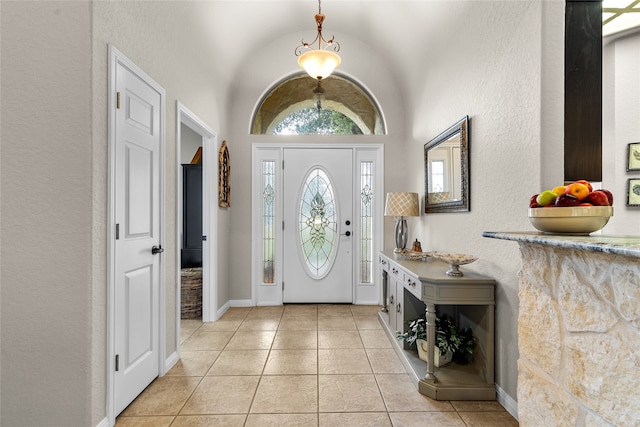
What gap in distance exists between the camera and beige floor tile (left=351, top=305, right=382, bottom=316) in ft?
13.3

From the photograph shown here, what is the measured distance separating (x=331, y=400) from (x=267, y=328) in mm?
1488

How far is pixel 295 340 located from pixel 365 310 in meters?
1.26

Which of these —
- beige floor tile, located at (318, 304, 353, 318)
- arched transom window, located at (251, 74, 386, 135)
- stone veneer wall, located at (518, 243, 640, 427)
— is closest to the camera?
stone veneer wall, located at (518, 243, 640, 427)

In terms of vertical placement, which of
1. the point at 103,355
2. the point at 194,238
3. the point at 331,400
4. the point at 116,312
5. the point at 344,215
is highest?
the point at 344,215

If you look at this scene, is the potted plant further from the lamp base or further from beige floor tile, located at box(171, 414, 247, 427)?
beige floor tile, located at box(171, 414, 247, 427)

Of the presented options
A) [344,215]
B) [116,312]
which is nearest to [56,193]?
[116,312]

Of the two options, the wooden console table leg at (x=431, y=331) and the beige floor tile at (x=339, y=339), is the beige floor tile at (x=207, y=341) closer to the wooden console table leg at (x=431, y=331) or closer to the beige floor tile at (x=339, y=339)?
the beige floor tile at (x=339, y=339)

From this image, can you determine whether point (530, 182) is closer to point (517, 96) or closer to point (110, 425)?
point (517, 96)

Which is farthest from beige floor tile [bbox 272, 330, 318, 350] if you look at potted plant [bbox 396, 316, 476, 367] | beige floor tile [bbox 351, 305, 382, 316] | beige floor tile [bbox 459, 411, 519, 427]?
beige floor tile [bbox 459, 411, 519, 427]

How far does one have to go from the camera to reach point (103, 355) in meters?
1.82

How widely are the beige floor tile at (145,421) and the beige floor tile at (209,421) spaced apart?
0.05m

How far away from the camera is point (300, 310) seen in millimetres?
4168

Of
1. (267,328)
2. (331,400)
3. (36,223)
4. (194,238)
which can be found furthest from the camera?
(194,238)

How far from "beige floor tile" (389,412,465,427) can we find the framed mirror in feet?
4.58
